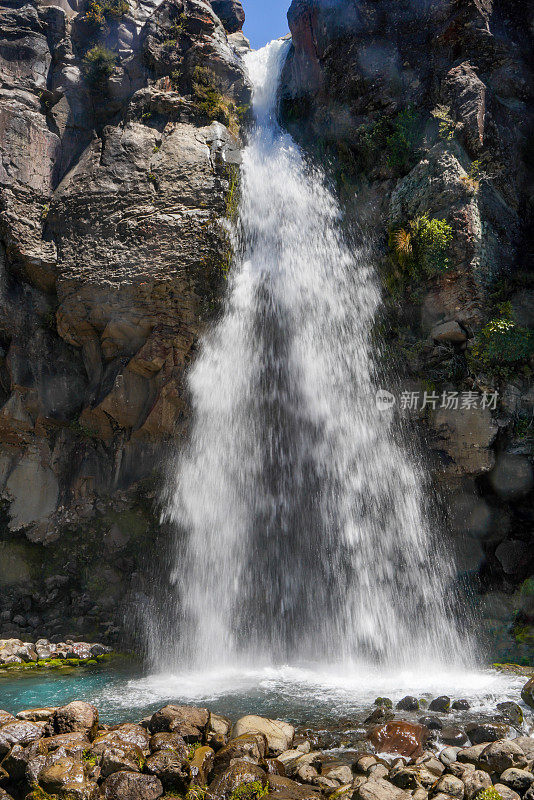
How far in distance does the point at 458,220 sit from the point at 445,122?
2822 millimetres

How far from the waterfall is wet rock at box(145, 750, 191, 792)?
5492 mm

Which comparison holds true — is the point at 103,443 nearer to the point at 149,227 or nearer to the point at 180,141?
the point at 149,227

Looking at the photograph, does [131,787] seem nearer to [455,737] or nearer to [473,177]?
[455,737]

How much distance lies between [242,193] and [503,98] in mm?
6837

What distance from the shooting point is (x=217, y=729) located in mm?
6023

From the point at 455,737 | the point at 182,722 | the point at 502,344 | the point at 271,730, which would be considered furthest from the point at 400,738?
the point at 502,344

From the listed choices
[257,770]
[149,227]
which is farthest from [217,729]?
[149,227]

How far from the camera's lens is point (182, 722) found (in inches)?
228

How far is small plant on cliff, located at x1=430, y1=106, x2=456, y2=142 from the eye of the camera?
40.5 ft

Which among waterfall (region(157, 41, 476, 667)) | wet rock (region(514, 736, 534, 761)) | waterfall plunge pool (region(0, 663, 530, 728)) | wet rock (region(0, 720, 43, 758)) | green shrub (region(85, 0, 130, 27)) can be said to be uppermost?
green shrub (region(85, 0, 130, 27))

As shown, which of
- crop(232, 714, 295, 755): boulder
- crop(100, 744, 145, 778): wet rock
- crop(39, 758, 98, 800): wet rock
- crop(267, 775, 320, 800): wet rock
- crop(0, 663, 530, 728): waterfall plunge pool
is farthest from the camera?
crop(0, 663, 530, 728): waterfall plunge pool

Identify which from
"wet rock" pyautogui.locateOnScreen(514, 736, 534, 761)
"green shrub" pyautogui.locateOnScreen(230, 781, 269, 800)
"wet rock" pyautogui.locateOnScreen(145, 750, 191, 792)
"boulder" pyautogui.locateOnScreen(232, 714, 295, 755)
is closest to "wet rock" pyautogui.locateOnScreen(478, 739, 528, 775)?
"wet rock" pyautogui.locateOnScreen(514, 736, 534, 761)

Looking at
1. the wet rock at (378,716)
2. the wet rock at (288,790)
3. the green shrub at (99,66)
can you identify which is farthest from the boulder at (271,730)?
the green shrub at (99,66)

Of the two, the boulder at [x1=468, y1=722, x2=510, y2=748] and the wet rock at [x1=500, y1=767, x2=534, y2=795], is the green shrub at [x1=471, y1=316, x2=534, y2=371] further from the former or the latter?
the wet rock at [x1=500, y1=767, x2=534, y2=795]
